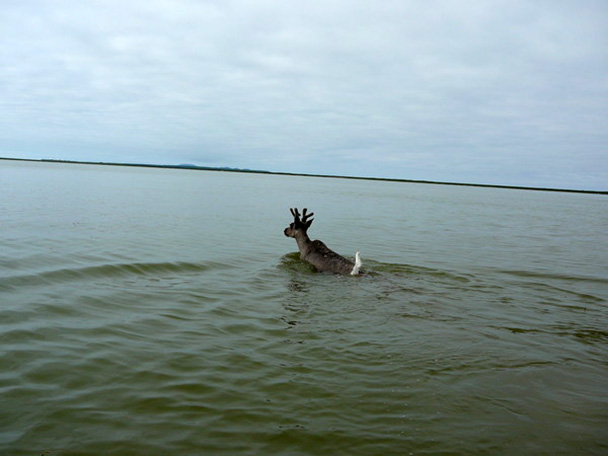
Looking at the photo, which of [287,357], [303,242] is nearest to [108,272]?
[303,242]

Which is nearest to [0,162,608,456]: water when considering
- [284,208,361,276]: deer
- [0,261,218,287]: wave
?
[0,261,218,287]: wave

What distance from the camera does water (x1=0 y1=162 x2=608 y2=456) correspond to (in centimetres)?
432

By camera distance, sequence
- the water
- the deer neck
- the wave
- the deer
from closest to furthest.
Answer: the water < the wave < the deer < the deer neck

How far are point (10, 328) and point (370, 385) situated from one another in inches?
218

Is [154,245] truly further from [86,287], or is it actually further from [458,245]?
[458,245]

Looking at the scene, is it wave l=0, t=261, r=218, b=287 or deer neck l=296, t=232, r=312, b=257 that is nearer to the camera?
wave l=0, t=261, r=218, b=287

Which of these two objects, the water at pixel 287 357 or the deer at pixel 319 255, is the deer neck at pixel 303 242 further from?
the water at pixel 287 357

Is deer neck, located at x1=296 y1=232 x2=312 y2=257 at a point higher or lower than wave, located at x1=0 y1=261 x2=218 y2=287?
higher

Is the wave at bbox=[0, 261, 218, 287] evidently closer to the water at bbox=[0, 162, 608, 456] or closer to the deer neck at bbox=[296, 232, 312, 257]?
the water at bbox=[0, 162, 608, 456]

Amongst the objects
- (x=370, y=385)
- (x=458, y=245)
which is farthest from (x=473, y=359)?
(x=458, y=245)

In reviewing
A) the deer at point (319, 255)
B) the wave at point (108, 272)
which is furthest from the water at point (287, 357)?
the deer at point (319, 255)

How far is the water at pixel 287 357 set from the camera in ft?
14.2

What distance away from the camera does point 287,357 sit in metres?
6.27

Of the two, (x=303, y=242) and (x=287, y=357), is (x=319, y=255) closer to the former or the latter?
(x=303, y=242)
